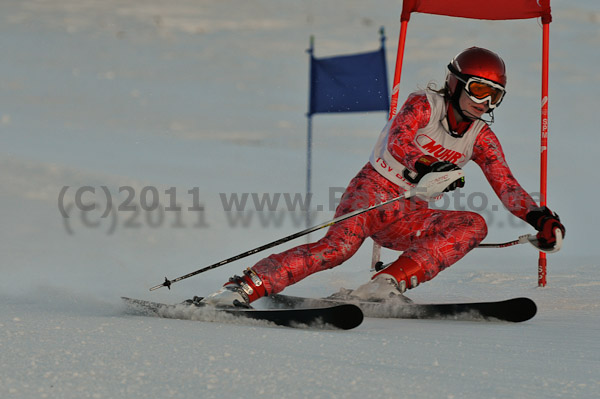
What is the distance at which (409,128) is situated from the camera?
3.58m

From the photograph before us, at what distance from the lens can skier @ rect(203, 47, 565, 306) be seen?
337cm

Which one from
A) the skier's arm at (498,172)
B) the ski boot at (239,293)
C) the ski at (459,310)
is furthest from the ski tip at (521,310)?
the ski boot at (239,293)

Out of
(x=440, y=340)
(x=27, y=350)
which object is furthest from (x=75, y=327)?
(x=440, y=340)

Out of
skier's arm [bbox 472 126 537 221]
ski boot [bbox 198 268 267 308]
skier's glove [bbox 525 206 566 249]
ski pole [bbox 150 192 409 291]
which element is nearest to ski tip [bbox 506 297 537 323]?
skier's glove [bbox 525 206 566 249]

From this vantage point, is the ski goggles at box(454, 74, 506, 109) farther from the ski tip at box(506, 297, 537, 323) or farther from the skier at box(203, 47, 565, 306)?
the ski tip at box(506, 297, 537, 323)

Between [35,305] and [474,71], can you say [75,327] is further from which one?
[474,71]

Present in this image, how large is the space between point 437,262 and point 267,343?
1427 millimetres

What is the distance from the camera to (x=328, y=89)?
25.2 feet

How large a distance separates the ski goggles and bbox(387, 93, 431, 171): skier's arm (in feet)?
0.86

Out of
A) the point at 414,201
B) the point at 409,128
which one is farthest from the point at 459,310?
the point at 409,128

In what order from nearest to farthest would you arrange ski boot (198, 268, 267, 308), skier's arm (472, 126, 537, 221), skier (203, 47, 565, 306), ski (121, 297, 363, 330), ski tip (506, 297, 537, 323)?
ski (121, 297, 363, 330), ski boot (198, 268, 267, 308), ski tip (506, 297, 537, 323), skier (203, 47, 565, 306), skier's arm (472, 126, 537, 221)

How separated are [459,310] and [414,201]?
2.42 feet

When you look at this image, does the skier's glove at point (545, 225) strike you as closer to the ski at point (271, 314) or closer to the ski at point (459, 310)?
the ski at point (459, 310)

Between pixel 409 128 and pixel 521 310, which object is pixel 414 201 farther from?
pixel 521 310
